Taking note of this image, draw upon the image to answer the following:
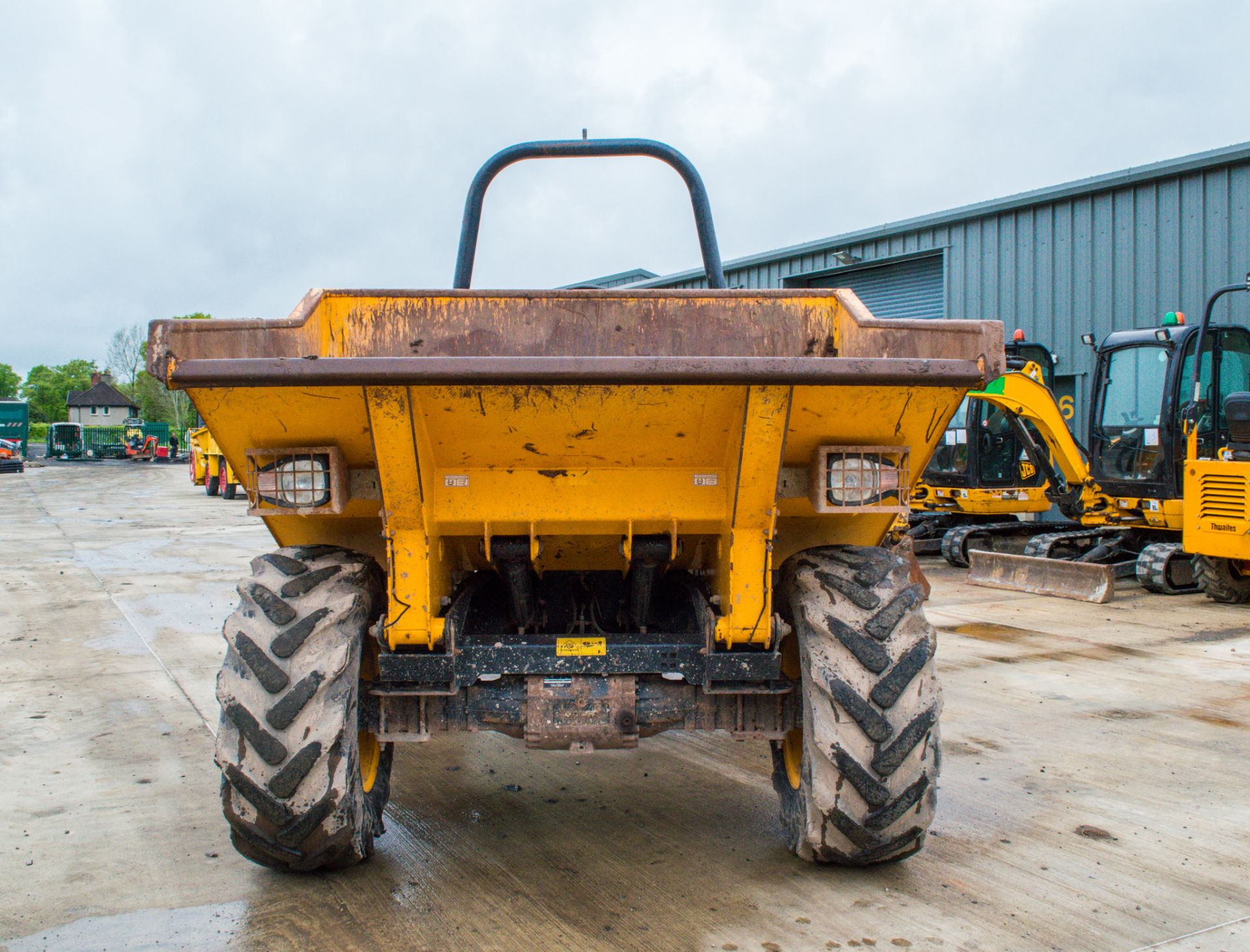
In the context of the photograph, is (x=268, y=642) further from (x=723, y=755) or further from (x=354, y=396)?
(x=723, y=755)

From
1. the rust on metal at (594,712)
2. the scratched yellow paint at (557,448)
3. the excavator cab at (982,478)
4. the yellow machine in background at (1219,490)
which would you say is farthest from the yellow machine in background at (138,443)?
the rust on metal at (594,712)

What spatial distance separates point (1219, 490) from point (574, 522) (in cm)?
728

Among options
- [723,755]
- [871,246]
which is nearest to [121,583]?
[723,755]

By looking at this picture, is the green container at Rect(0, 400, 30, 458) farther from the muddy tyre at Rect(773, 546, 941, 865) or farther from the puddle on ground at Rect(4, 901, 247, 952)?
the muddy tyre at Rect(773, 546, 941, 865)

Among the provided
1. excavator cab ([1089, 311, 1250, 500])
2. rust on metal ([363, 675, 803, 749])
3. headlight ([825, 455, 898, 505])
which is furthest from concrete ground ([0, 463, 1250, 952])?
excavator cab ([1089, 311, 1250, 500])

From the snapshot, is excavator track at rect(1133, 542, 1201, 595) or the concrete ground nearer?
the concrete ground

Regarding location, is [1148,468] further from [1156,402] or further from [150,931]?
[150,931]

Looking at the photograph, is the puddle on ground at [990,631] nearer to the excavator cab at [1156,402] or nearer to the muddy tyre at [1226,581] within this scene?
the muddy tyre at [1226,581]

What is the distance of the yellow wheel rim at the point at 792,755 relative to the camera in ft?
11.1

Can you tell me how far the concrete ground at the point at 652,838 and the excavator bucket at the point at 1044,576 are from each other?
8.14ft

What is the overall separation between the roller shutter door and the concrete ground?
10727 millimetres

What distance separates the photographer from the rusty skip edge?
99.8 inches

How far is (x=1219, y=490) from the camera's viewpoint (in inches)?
327

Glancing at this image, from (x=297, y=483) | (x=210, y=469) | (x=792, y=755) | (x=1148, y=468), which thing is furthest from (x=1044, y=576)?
(x=210, y=469)
